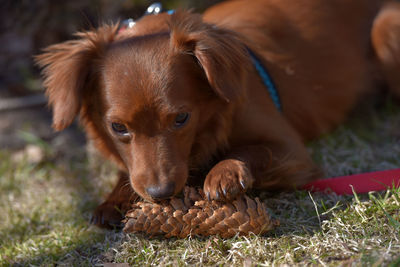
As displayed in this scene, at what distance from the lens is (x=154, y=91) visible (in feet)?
7.61

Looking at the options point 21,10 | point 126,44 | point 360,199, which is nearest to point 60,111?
point 126,44

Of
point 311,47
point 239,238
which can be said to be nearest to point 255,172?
point 239,238

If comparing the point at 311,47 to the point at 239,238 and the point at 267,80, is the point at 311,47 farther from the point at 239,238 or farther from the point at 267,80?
the point at 239,238

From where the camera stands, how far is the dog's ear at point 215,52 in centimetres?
242

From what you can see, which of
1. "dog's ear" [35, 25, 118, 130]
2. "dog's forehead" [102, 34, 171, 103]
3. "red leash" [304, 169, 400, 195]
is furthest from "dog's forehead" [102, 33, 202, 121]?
"red leash" [304, 169, 400, 195]

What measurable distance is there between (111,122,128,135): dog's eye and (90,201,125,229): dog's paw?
→ 1.46 feet

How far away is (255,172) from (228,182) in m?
0.38

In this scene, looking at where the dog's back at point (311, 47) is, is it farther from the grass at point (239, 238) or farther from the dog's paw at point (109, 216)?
the dog's paw at point (109, 216)

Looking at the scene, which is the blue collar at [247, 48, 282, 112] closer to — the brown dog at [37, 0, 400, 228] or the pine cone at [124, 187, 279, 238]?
the brown dog at [37, 0, 400, 228]

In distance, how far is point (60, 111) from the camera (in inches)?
99.7

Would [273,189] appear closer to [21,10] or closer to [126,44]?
[126,44]

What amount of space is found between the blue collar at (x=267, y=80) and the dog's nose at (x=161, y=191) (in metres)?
1.16

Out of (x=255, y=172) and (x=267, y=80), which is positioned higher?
(x=267, y=80)

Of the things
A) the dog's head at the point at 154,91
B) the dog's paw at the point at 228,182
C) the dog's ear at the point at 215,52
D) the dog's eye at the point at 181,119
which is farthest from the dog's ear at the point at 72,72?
the dog's paw at the point at 228,182
